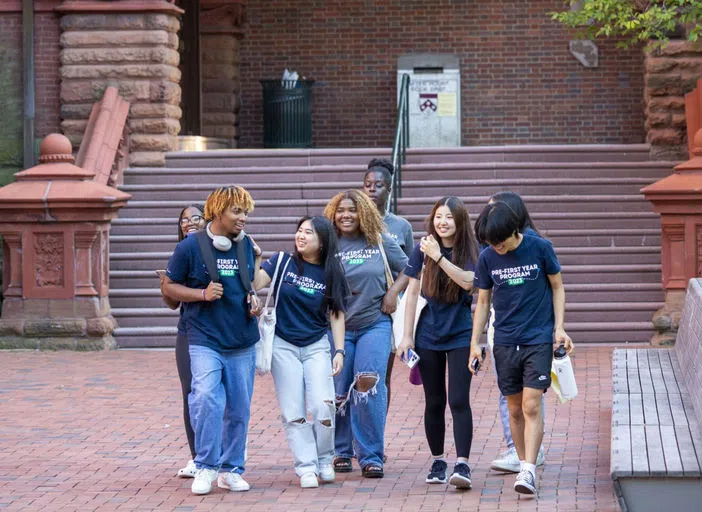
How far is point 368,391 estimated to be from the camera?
823cm

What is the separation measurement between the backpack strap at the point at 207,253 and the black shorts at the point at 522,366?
1545 mm

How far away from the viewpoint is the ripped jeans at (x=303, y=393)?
798cm

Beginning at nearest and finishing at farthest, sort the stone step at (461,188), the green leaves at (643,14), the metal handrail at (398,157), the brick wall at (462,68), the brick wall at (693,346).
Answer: the brick wall at (693,346), the green leaves at (643,14), the metal handrail at (398,157), the stone step at (461,188), the brick wall at (462,68)

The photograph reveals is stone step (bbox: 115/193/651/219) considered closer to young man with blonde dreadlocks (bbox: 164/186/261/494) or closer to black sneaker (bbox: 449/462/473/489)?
young man with blonde dreadlocks (bbox: 164/186/261/494)

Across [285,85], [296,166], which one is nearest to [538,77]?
[285,85]

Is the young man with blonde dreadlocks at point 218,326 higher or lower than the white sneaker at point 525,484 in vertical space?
higher

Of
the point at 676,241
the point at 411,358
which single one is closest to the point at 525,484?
the point at 411,358

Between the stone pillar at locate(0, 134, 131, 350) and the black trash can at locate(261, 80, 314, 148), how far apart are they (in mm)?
7097

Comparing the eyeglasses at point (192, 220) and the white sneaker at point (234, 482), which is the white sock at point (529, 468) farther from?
the eyeglasses at point (192, 220)

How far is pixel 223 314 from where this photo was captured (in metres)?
7.83

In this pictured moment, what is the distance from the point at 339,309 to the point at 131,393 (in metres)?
4.15

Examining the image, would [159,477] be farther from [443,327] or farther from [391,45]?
[391,45]

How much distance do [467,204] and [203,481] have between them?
30.0ft

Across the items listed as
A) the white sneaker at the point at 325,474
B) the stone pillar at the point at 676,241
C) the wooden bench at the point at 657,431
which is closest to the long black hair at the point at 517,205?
the wooden bench at the point at 657,431
